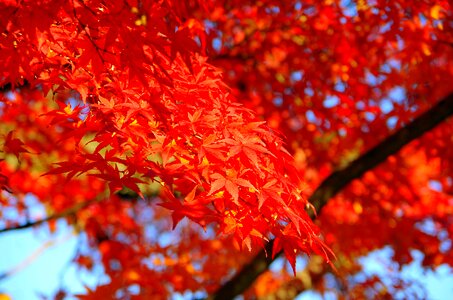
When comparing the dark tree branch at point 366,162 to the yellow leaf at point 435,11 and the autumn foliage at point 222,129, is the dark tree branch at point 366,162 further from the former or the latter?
the yellow leaf at point 435,11

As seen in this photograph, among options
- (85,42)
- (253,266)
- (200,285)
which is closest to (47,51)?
(85,42)

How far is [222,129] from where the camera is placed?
2.35 m

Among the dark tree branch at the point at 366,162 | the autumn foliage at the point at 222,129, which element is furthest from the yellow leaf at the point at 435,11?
the dark tree branch at the point at 366,162

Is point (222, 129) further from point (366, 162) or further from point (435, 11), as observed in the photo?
point (435, 11)

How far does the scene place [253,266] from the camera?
425 cm

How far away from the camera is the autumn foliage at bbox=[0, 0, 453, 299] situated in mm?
2285

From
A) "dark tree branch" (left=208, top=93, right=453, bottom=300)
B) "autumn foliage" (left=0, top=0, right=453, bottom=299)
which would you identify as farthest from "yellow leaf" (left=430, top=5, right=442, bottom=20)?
"dark tree branch" (left=208, top=93, right=453, bottom=300)

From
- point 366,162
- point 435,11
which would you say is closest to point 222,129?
point 366,162

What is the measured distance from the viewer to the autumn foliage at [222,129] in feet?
7.50

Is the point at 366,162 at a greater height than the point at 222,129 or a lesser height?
lesser

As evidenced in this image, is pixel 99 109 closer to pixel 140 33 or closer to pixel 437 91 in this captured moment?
pixel 140 33

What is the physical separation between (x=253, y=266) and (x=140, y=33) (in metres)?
2.57

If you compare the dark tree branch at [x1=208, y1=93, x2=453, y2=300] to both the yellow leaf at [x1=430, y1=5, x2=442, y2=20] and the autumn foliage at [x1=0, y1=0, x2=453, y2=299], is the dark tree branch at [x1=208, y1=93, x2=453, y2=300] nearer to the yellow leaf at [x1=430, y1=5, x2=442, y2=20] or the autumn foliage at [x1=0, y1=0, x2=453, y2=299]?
the autumn foliage at [x1=0, y1=0, x2=453, y2=299]

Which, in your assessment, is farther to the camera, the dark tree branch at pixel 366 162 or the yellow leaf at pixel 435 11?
the yellow leaf at pixel 435 11
